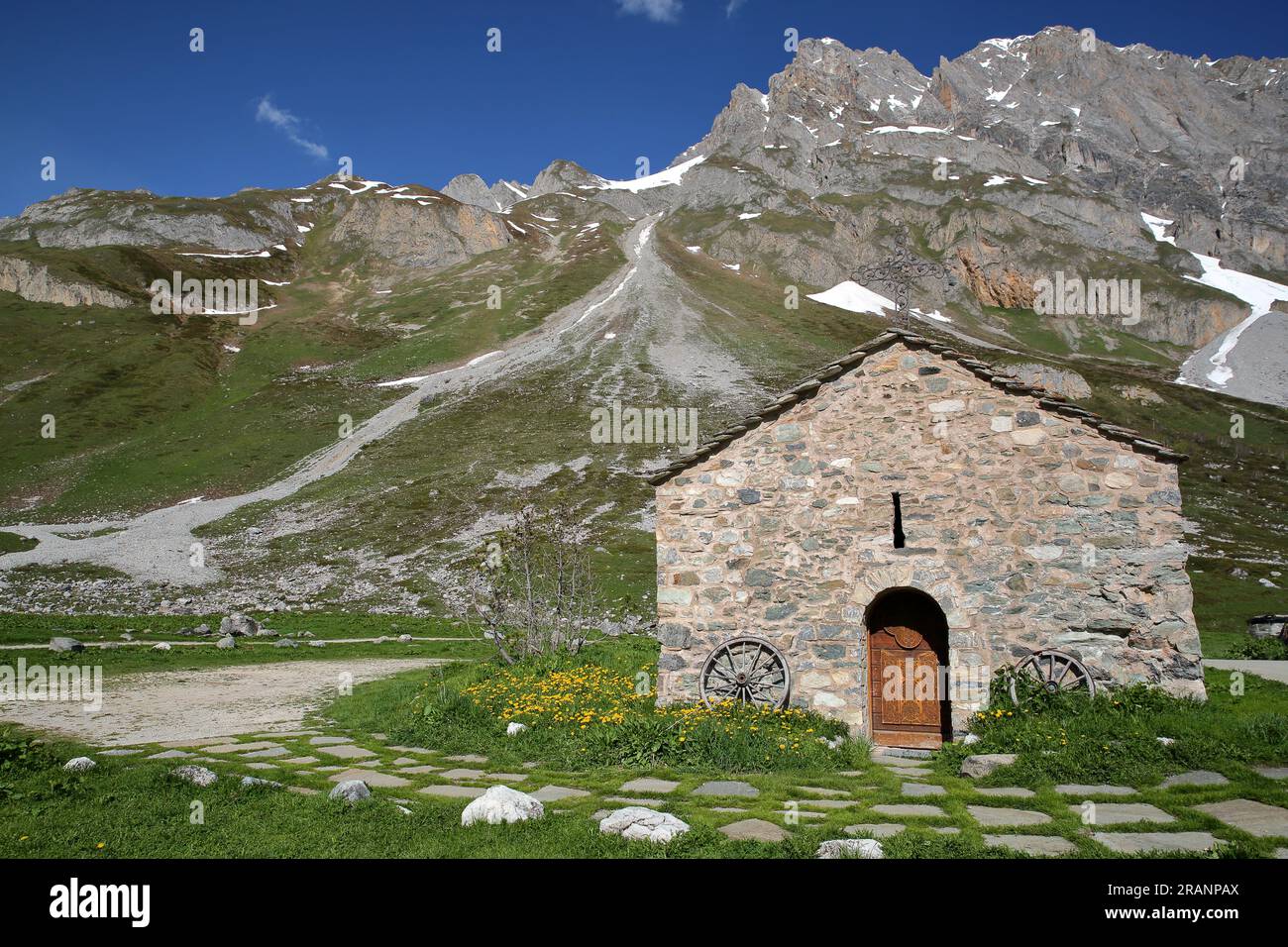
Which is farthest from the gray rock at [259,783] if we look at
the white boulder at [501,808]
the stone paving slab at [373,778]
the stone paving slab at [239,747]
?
the white boulder at [501,808]

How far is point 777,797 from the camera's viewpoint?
8.98m

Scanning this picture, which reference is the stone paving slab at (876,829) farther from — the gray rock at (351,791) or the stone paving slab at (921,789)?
the gray rock at (351,791)

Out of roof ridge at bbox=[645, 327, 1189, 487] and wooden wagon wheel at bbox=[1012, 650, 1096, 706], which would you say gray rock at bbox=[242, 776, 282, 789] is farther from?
wooden wagon wheel at bbox=[1012, 650, 1096, 706]

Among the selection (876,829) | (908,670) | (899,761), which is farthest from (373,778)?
(908,670)

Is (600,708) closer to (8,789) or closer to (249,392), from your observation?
(8,789)

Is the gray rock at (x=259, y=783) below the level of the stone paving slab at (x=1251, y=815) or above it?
below

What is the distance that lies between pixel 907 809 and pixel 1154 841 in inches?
92.4

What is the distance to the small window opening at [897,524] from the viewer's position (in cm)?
1321

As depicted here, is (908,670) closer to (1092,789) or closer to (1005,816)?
(1092,789)

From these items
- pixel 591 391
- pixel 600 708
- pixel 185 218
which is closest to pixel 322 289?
pixel 185 218

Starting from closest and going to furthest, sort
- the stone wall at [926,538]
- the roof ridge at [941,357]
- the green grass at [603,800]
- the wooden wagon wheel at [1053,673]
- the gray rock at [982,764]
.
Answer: the green grass at [603,800] → the gray rock at [982,764] → the wooden wagon wheel at [1053,673] → the stone wall at [926,538] → the roof ridge at [941,357]

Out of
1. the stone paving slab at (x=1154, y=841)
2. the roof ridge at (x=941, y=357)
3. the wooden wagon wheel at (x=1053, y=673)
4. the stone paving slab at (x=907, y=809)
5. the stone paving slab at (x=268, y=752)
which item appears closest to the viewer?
the stone paving slab at (x=1154, y=841)

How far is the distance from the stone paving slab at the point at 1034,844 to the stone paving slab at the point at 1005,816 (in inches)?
14.3
